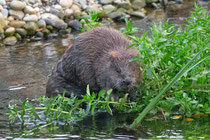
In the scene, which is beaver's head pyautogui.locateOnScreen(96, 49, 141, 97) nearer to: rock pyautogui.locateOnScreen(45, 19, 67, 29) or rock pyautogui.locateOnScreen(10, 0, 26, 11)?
rock pyautogui.locateOnScreen(45, 19, 67, 29)

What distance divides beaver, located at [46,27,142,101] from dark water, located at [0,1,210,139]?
1.47 ft

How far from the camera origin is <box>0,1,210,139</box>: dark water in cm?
402

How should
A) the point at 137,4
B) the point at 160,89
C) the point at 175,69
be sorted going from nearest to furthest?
the point at 160,89 → the point at 175,69 → the point at 137,4

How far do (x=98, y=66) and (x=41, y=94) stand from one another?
149 centimetres

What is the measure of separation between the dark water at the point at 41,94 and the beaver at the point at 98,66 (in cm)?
45

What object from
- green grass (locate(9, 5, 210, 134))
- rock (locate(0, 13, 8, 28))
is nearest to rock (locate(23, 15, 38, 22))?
rock (locate(0, 13, 8, 28))

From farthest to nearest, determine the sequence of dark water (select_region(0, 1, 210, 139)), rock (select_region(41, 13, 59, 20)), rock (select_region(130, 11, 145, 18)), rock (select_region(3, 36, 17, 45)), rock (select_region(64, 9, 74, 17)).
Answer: rock (select_region(130, 11, 145, 18)) → rock (select_region(64, 9, 74, 17)) → rock (select_region(41, 13, 59, 20)) → rock (select_region(3, 36, 17, 45)) → dark water (select_region(0, 1, 210, 139))

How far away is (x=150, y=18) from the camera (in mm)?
12508

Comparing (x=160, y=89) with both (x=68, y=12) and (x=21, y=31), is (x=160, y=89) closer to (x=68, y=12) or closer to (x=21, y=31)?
(x=21, y=31)

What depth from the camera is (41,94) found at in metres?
5.99

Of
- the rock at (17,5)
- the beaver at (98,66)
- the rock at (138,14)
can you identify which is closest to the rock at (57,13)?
the rock at (17,5)

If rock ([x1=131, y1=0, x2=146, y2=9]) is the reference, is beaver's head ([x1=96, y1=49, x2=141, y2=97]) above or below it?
below

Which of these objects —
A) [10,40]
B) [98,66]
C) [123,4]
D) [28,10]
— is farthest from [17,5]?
[98,66]

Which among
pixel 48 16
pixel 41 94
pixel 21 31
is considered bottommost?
pixel 41 94
